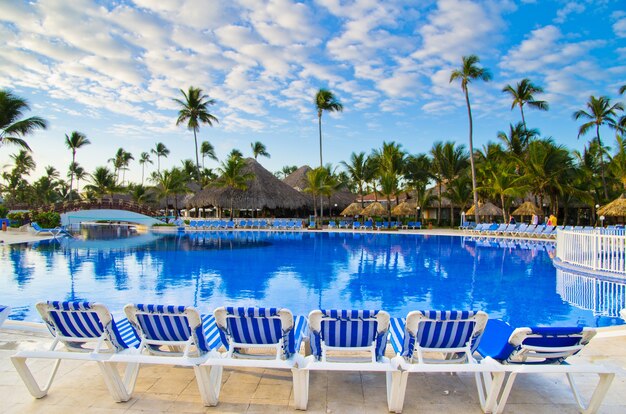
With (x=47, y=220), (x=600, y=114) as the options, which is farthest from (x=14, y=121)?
(x=600, y=114)

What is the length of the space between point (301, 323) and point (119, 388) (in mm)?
1679

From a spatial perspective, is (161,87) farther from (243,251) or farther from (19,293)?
(19,293)

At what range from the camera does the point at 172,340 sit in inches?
119

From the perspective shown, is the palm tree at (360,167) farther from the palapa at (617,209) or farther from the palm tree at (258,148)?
the palm tree at (258,148)

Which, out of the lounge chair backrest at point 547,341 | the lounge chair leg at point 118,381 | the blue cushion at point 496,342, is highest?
the lounge chair backrest at point 547,341

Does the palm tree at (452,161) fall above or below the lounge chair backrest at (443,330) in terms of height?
above

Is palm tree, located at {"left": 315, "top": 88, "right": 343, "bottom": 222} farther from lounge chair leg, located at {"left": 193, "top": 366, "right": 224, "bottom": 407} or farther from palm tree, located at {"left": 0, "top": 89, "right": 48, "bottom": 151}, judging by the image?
lounge chair leg, located at {"left": 193, "top": 366, "right": 224, "bottom": 407}

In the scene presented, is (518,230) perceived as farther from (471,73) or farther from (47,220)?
(47,220)

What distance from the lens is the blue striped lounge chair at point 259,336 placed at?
9.09 feet

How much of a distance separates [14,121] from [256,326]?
81.3 feet

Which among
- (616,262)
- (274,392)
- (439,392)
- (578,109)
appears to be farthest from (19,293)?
(578,109)

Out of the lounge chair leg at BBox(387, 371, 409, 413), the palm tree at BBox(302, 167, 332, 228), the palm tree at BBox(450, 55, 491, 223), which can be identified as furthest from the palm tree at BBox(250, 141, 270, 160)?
the lounge chair leg at BBox(387, 371, 409, 413)

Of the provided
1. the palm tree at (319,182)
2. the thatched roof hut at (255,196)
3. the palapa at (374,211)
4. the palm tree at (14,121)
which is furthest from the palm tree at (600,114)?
the palm tree at (14,121)

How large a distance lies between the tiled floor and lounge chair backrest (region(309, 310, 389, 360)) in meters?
0.38
